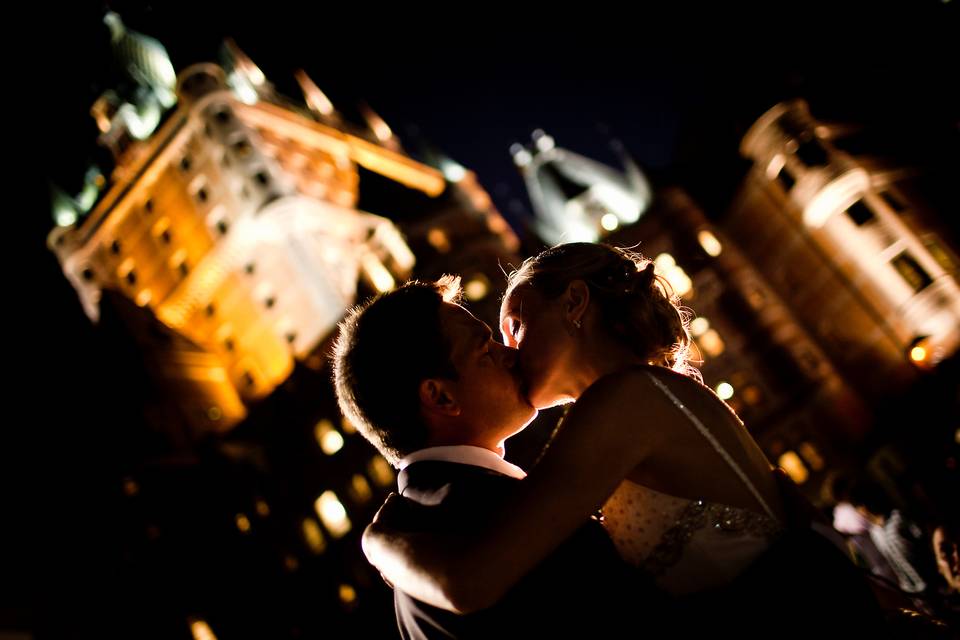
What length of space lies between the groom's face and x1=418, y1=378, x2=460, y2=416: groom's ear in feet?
0.11

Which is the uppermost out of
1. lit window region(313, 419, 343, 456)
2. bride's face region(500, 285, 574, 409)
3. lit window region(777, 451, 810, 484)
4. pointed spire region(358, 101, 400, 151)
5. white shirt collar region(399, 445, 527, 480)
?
pointed spire region(358, 101, 400, 151)

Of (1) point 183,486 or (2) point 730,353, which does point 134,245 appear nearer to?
(1) point 183,486

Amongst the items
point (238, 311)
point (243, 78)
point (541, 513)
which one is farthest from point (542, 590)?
point (243, 78)

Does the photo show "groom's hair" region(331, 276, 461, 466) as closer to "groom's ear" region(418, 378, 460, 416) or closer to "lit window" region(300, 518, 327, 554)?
"groom's ear" region(418, 378, 460, 416)

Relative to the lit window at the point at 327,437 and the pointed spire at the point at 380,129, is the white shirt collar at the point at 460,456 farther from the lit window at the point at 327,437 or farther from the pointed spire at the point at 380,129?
the pointed spire at the point at 380,129

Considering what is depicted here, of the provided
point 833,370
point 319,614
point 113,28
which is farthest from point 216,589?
point 113,28

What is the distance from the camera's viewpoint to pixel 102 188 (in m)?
57.9

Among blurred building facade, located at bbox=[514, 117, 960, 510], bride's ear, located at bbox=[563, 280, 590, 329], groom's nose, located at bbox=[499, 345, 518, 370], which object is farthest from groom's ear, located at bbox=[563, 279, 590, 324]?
blurred building facade, located at bbox=[514, 117, 960, 510]

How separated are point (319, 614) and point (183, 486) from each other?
42.4 feet

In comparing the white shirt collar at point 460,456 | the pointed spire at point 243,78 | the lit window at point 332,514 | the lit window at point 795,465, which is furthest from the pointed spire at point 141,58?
the white shirt collar at point 460,456

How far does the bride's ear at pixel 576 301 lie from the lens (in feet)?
9.18

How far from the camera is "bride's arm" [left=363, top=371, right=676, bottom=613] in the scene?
1.83 meters

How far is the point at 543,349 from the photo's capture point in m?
2.83

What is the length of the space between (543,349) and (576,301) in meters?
0.28
